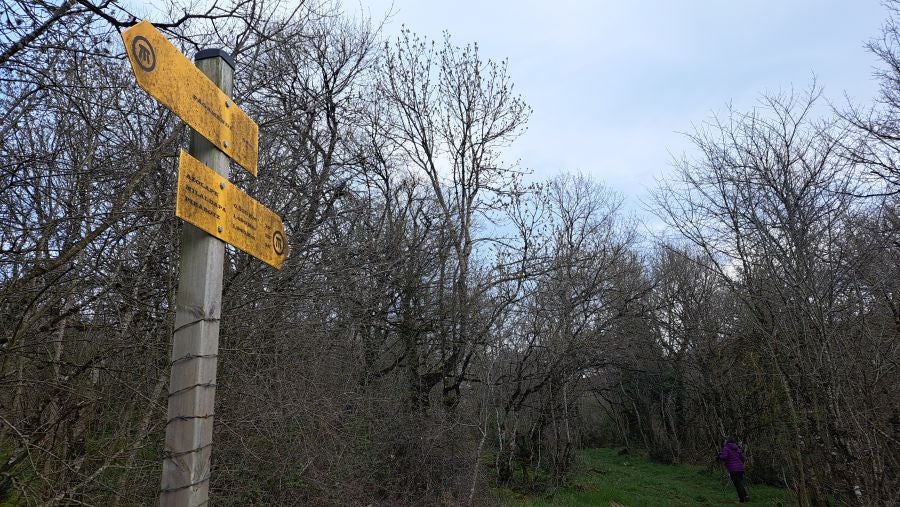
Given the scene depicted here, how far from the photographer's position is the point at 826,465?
9.16 meters

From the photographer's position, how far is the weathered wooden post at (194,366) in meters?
2.07

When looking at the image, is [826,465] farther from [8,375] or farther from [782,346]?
[8,375]

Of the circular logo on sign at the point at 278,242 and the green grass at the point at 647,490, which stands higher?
the circular logo on sign at the point at 278,242

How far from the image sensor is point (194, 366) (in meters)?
2.15

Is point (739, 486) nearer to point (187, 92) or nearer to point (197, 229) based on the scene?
point (197, 229)

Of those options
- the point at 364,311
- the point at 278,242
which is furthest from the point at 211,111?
the point at 364,311

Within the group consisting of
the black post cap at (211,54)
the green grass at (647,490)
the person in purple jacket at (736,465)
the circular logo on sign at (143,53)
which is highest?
the black post cap at (211,54)

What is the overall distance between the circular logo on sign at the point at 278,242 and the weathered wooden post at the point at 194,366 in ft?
1.13

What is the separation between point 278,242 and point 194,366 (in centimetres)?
74

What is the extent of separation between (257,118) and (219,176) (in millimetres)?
4043

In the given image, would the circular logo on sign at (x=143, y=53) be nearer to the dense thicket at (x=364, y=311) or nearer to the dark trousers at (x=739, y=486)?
the dense thicket at (x=364, y=311)

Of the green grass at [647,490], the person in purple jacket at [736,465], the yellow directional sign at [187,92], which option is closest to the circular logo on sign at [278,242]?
the yellow directional sign at [187,92]

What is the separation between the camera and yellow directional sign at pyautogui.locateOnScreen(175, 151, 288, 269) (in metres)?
2.12

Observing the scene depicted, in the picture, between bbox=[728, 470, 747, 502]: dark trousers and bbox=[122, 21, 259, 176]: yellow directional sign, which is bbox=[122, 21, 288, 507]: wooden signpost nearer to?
bbox=[122, 21, 259, 176]: yellow directional sign
